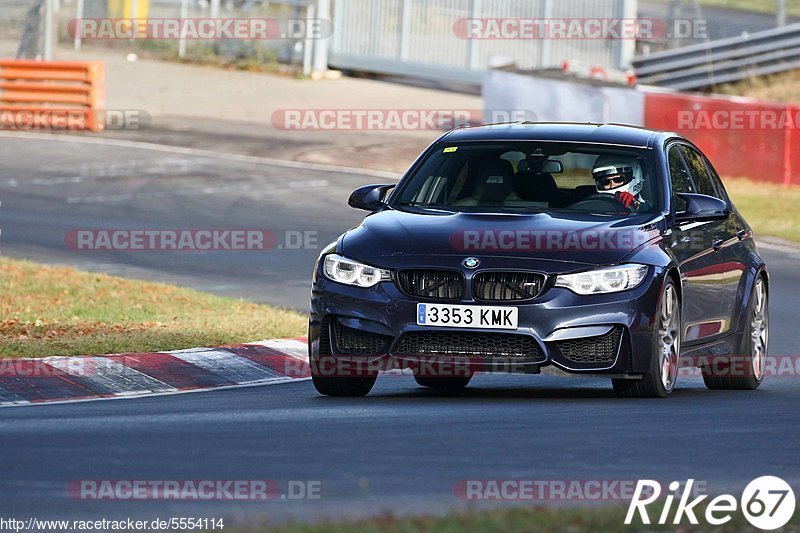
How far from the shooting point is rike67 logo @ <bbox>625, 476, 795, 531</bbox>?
6.20m

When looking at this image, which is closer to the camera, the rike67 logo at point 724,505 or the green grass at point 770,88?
the rike67 logo at point 724,505

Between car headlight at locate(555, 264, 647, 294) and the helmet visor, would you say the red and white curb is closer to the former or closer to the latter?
the helmet visor

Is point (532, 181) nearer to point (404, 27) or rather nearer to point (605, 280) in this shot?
point (605, 280)

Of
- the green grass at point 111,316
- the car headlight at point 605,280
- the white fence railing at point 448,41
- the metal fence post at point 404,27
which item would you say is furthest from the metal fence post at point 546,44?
the car headlight at point 605,280

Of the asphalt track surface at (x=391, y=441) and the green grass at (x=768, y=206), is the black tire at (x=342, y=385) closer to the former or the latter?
the asphalt track surface at (x=391, y=441)

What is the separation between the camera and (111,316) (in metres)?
13.8

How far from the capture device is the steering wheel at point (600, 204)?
1048 cm

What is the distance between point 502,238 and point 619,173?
130 centimetres

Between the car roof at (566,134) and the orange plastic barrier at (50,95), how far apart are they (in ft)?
71.7

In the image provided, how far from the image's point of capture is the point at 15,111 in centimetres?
3269

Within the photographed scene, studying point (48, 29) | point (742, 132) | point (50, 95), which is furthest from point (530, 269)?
point (48, 29)

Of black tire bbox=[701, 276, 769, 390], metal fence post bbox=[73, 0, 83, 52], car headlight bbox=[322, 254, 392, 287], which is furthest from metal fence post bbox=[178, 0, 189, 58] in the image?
car headlight bbox=[322, 254, 392, 287]

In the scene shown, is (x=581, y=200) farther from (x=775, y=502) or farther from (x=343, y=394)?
(x=775, y=502)

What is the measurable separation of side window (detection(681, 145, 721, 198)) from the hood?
149cm
